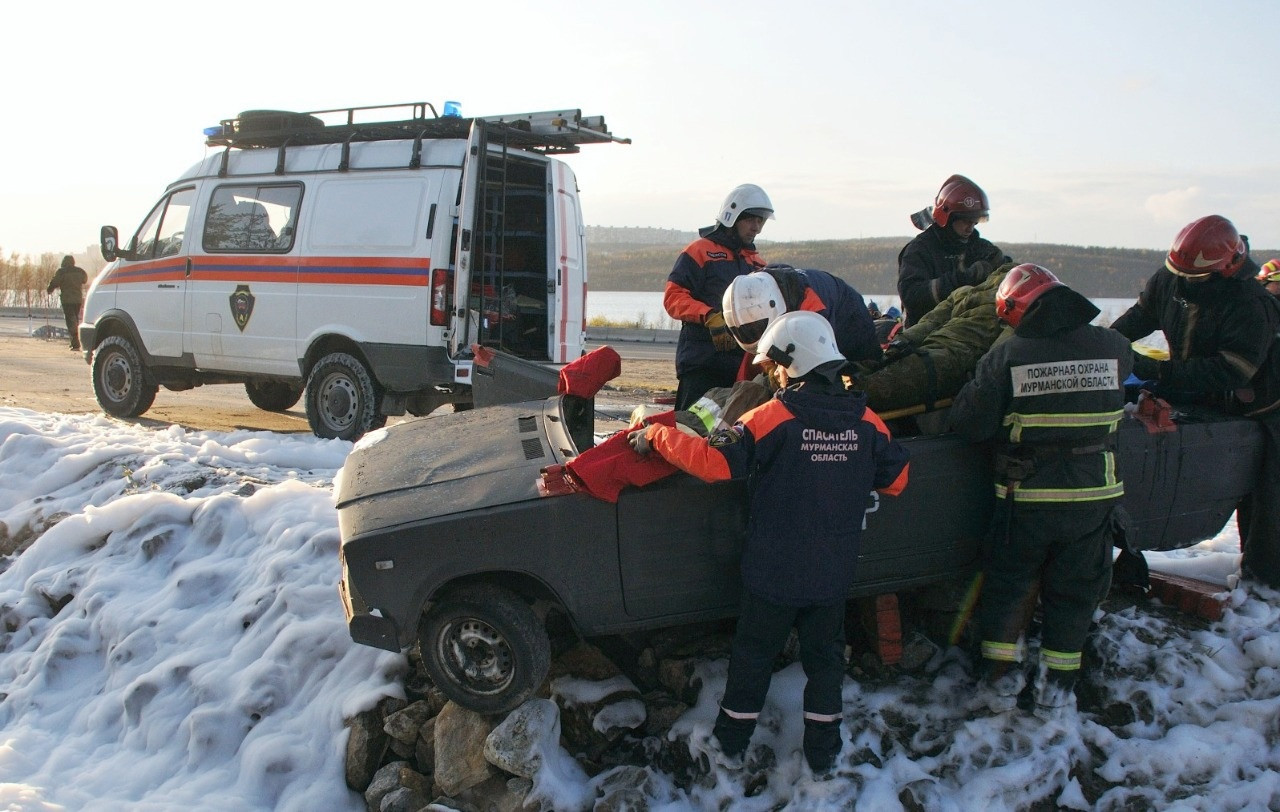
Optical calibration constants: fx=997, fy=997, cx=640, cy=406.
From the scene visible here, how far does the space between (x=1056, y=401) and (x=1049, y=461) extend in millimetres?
235

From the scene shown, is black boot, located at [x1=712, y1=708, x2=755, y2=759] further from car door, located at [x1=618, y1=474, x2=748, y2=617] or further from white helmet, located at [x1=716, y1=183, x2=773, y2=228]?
white helmet, located at [x1=716, y1=183, x2=773, y2=228]

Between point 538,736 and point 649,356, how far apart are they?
15.3 m

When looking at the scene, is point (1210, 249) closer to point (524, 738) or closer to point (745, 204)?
point (745, 204)

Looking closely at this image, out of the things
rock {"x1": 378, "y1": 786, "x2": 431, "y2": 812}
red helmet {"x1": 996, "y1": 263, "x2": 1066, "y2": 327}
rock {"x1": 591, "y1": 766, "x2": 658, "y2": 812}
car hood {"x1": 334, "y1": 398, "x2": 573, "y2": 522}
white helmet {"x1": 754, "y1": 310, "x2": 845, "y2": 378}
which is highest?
red helmet {"x1": 996, "y1": 263, "x2": 1066, "y2": 327}

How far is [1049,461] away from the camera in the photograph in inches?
151

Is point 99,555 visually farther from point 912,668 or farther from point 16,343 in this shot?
point 16,343

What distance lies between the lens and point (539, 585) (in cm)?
392

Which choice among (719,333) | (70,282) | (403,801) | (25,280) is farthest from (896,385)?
(25,280)

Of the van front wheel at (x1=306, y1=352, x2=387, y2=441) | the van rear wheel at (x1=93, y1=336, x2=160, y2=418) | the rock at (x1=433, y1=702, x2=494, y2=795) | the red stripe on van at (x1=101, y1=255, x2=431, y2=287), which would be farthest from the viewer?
the van rear wheel at (x1=93, y1=336, x2=160, y2=418)

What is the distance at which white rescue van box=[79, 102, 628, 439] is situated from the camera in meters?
7.79

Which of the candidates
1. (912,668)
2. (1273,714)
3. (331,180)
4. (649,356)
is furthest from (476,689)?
(649,356)

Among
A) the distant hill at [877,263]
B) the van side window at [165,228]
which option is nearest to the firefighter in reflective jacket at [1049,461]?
the van side window at [165,228]

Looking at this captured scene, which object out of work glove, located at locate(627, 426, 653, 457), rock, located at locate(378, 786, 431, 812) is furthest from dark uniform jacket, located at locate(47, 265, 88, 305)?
work glove, located at locate(627, 426, 653, 457)

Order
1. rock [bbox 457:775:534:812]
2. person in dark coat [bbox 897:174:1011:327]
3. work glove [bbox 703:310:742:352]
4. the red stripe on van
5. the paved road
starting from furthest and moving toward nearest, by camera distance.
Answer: the paved road → the red stripe on van → person in dark coat [bbox 897:174:1011:327] → work glove [bbox 703:310:742:352] → rock [bbox 457:775:534:812]
